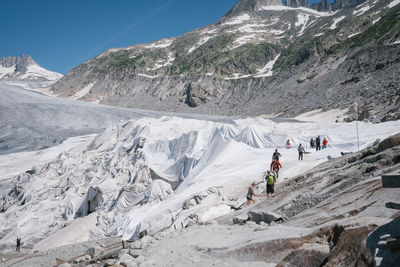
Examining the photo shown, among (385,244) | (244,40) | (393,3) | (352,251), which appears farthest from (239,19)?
(385,244)

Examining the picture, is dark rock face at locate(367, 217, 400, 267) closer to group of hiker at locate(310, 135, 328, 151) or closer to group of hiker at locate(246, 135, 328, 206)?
group of hiker at locate(246, 135, 328, 206)

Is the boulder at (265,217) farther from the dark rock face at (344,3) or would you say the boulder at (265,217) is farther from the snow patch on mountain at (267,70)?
the dark rock face at (344,3)

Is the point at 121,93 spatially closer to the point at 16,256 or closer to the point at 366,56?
the point at 366,56

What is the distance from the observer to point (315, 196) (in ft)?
29.9

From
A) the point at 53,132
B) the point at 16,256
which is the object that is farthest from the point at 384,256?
the point at 53,132

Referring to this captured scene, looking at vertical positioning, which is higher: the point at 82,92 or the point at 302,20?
the point at 302,20

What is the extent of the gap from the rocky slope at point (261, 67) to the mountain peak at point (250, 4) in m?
4.42

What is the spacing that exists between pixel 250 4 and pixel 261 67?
238ft

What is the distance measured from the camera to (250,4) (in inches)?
6181

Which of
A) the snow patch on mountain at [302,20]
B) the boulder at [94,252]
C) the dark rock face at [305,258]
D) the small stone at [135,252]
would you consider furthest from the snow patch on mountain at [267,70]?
the dark rock face at [305,258]

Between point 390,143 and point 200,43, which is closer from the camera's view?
point 390,143

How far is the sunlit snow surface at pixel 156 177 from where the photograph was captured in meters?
15.3

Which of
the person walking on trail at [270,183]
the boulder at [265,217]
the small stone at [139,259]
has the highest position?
the person walking on trail at [270,183]

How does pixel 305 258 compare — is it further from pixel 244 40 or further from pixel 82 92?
pixel 82 92
